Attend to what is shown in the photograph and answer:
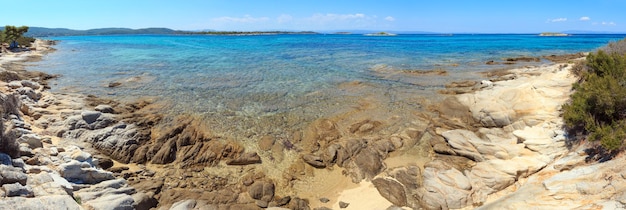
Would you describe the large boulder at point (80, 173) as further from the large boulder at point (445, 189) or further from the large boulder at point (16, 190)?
the large boulder at point (445, 189)

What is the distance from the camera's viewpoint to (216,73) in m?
30.8

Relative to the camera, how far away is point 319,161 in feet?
42.0

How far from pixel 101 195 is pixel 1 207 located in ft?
9.59

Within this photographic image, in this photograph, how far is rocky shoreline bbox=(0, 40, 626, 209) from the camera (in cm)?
812

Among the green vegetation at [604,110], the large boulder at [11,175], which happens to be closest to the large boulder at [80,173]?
the large boulder at [11,175]

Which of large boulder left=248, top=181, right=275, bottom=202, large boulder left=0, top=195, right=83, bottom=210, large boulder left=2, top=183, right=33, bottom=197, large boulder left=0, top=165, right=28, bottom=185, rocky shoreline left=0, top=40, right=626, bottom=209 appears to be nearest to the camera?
large boulder left=0, top=195, right=83, bottom=210

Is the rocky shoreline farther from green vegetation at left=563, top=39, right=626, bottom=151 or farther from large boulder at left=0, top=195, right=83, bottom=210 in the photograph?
green vegetation at left=563, top=39, right=626, bottom=151

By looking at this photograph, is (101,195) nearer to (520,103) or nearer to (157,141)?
(157,141)

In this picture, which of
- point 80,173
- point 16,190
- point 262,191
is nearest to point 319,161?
point 262,191

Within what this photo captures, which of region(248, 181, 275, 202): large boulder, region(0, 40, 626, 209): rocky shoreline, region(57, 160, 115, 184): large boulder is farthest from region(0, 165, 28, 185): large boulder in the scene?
region(248, 181, 275, 202): large boulder

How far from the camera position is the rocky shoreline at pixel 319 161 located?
26.7ft

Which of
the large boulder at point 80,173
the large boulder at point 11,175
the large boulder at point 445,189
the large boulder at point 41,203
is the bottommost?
the large boulder at point 445,189

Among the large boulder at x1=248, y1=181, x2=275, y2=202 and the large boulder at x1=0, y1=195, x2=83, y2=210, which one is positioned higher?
the large boulder at x1=0, y1=195, x2=83, y2=210

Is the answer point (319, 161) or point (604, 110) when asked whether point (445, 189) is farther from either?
point (604, 110)
